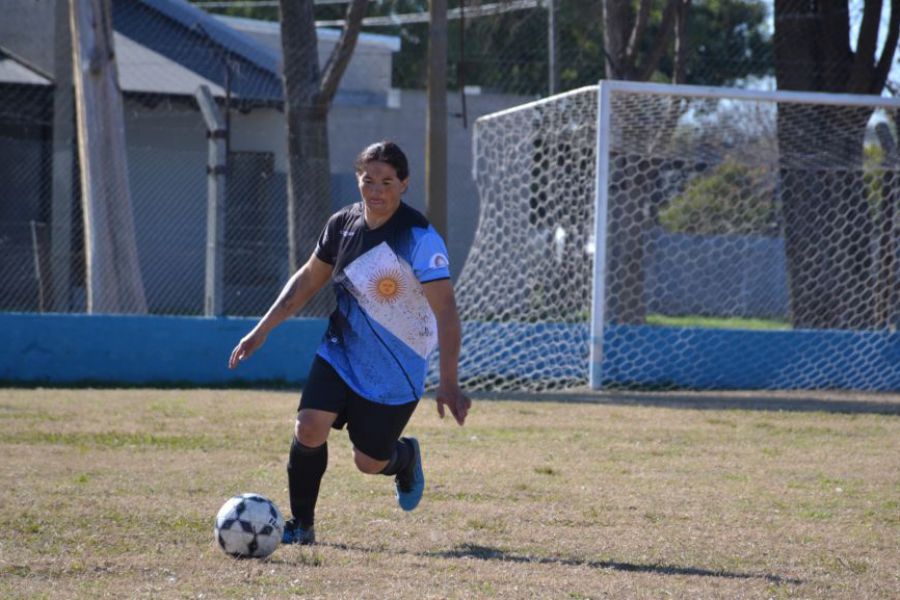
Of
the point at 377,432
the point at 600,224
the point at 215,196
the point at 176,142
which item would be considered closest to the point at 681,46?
the point at 600,224

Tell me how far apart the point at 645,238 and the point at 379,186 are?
32.1ft

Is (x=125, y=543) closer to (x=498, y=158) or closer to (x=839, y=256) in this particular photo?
(x=498, y=158)

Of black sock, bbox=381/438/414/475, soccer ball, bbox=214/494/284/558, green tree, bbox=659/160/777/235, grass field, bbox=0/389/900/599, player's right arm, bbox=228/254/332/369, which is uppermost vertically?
green tree, bbox=659/160/777/235

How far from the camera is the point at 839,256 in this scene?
14.3 metres

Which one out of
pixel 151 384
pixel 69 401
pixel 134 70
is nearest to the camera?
pixel 69 401

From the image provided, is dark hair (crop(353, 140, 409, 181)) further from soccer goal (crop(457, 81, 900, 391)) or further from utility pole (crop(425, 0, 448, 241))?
utility pole (crop(425, 0, 448, 241))

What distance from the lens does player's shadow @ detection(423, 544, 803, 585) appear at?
5020 mm

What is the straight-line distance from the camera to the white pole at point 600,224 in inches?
467

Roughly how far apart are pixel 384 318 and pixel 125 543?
4.79ft

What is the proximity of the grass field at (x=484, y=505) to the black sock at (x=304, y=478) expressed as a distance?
189 millimetres

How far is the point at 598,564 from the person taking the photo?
5180mm

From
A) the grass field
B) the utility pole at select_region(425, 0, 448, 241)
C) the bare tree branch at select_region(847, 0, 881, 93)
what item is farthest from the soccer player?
the bare tree branch at select_region(847, 0, 881, 93)

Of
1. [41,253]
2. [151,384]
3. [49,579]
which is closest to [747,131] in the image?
[151,384]

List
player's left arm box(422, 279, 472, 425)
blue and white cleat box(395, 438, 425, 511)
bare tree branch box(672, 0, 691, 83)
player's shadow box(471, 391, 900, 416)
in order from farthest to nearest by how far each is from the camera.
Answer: bare tree branch box(672, 0, 691, 83), player's shadow box(471, 391, 900, 416), blue and white cleat box(395, 438, 425, 511), player's left arm box(422, 279, 472, 425)
